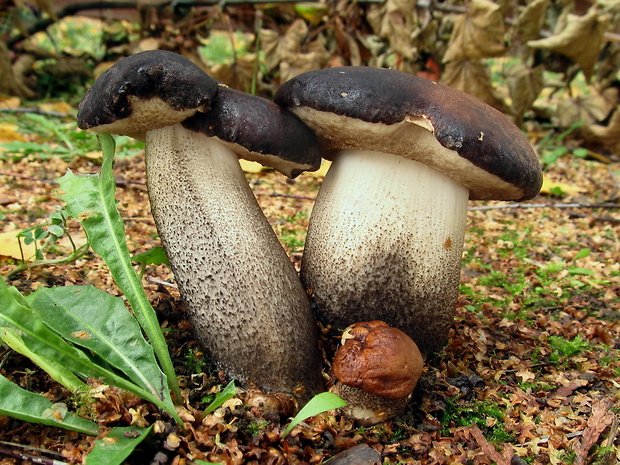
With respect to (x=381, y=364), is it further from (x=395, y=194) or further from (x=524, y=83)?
(x=524, y=83)

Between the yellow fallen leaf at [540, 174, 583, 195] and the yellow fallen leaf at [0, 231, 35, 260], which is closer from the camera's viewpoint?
the yellow fallen leaf at [0, 231, 35, 260]

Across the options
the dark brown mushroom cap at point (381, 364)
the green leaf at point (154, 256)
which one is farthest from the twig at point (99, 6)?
the dark brown mushroom cap at point (381, 364)

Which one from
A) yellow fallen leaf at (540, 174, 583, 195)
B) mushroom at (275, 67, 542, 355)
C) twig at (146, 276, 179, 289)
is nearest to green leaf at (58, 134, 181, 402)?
twig at (146, 276, 179, 289)

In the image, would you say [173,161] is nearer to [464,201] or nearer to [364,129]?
[364,129]

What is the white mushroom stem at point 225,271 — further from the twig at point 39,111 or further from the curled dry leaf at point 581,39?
the curled dry leaf at point 581,39

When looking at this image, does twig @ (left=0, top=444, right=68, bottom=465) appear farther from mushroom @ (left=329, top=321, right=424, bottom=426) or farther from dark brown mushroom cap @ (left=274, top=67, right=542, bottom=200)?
dark brown mushroom cap @ (left=274, top=67, right=542, bottom=200)

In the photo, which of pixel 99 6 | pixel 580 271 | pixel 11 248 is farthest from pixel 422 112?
pixel 99 6
